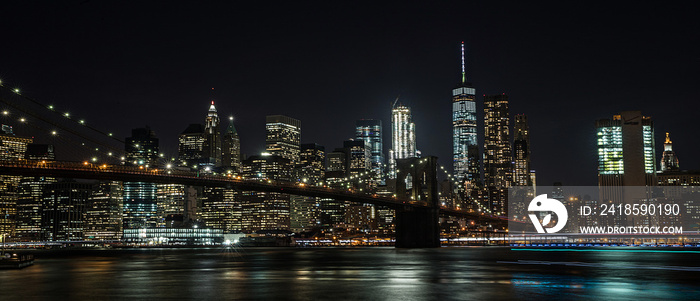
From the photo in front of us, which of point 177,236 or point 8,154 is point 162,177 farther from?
point 177,236

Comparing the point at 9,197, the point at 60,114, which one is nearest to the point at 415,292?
the point at 60,114

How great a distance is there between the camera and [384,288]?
25.9 meters

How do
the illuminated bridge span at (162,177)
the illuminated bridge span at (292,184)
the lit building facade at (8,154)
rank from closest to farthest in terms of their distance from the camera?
1. the illuminated bridge span at (162,177)
2. the illuminated bridge span at (292,184)
3. the lit building facade at (8,154)

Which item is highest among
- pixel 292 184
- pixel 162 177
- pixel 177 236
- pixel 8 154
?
pixel 8 154

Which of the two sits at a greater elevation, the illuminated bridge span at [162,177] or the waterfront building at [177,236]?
the illuminated bridge span at [162,177]

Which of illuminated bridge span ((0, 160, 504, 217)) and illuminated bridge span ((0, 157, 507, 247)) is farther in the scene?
illuminated bridge span ((0, 157, 507, 247))

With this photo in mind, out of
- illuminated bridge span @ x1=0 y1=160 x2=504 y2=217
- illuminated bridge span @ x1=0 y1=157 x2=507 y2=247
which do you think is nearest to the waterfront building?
illuminated bridge span @ x1=0 y1=157 x2=507 y2=247

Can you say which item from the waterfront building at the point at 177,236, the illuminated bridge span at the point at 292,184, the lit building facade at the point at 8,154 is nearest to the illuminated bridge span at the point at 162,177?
the illuminated bridge span at the point at 292,184

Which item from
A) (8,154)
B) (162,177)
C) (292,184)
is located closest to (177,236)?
(8,154)

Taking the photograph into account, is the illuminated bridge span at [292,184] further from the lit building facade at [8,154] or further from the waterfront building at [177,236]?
the waterfront building at [177,236]

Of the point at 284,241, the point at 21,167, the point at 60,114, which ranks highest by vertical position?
the point at 60,114

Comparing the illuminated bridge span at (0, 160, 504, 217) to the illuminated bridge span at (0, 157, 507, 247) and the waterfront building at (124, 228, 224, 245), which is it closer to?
the illuminated bridge span at (0, 157, 507, 247)

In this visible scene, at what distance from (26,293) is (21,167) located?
45814 millimetres

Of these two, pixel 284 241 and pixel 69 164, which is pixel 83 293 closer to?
pixel 69 164
